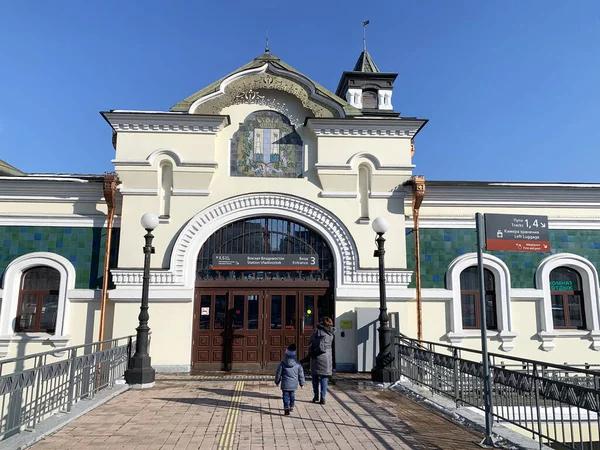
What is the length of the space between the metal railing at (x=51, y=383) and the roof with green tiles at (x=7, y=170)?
27.9 feet

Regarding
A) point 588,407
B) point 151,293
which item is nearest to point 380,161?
point 151,293

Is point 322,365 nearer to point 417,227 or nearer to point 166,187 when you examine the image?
point 417,227

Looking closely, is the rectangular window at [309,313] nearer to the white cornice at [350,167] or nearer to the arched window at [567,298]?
the white cornice at [350,167]

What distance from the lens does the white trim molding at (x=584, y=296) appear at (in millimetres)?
13703

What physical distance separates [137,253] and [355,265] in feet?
20.0

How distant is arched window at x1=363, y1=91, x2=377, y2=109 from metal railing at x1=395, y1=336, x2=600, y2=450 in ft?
88.3

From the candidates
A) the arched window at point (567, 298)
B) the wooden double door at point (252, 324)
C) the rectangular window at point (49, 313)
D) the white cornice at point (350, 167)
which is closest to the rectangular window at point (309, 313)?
the wooden double door at point (252, 324)

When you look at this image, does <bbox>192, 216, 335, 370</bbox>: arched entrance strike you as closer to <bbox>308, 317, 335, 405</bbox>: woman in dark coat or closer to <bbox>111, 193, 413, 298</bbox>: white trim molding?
<bbox>111, 193, 413, 298</bbox>: white trim molding

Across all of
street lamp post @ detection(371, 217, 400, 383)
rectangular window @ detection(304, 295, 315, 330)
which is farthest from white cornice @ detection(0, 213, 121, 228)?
street lamp post @ detection(371, 217, 400, 383)

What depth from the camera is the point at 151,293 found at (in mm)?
13023

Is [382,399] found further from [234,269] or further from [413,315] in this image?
[234,269]

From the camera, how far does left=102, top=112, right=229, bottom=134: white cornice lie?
13698 mm

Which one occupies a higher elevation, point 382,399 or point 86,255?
point 86,255

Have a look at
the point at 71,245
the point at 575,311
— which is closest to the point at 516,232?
the point at 575,311
